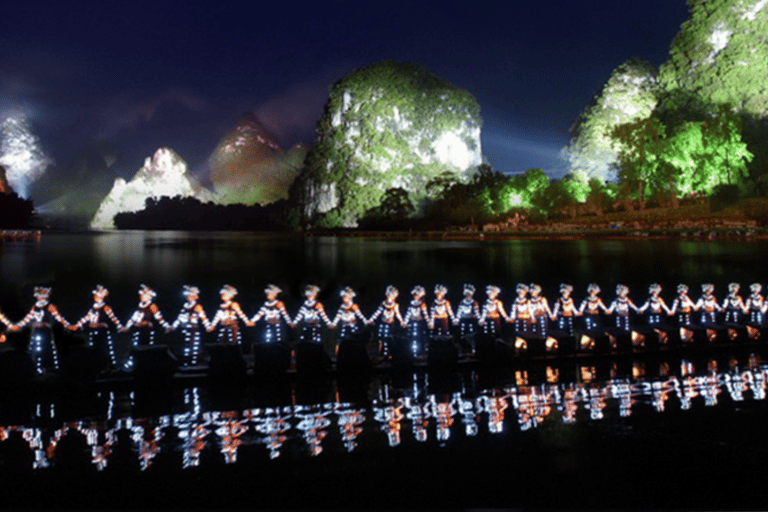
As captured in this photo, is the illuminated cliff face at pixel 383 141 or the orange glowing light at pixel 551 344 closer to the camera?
the orange glowing light at pixel 551 344

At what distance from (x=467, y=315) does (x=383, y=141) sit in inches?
4036

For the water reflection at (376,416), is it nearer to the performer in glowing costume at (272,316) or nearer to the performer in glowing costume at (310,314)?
the performer in glowing costume at (272,316)

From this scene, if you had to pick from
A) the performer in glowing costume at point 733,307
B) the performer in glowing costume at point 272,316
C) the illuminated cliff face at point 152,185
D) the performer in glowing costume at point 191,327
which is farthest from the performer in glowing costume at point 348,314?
the illuminated cliff face at point 152,185

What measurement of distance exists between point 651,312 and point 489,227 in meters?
57.2

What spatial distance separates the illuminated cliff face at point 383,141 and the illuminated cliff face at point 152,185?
44229 millimetres

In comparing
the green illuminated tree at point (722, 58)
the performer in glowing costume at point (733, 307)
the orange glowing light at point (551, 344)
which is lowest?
the orange glowing light at point (551, 344)

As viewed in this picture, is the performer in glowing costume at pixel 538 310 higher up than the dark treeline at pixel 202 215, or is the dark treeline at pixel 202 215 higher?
the dark treeline at pixel 202 215

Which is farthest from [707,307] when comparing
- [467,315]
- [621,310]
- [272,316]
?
[272,316]

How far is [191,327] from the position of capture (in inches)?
560

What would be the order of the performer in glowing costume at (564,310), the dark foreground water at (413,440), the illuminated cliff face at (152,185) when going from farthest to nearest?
the illuminated cliff face at (152,185)
the performer in glowing costume at (564,310)
the dark foreground water at (413,440)

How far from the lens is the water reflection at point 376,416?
8.67 metres

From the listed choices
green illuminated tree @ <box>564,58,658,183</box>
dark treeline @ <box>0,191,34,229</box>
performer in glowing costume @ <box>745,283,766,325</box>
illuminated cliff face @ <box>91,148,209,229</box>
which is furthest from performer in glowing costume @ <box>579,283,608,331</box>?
illuminated cliff face @ <box>91,148,209,229</box>

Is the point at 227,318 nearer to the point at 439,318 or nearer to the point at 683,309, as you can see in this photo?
the point at 439,318

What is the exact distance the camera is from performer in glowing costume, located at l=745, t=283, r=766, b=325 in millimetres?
17828
